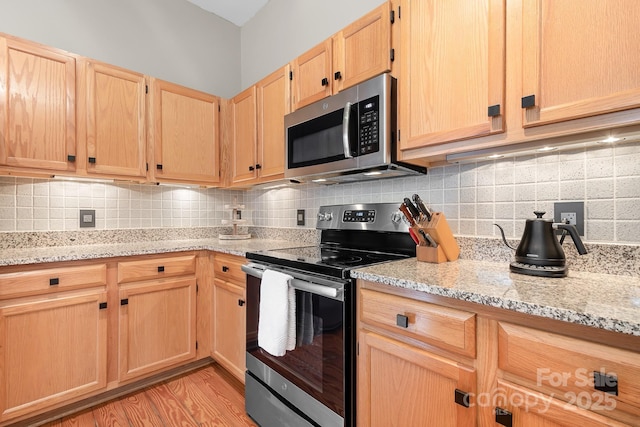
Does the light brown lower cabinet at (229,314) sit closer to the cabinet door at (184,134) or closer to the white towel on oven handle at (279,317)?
the white towel on oven handle at (279,317)

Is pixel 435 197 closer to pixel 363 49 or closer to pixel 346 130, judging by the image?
pixel 346 130

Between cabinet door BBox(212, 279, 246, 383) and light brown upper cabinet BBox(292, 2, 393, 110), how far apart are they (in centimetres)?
125

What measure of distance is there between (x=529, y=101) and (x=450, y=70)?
1.09 ft

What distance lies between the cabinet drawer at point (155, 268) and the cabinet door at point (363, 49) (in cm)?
148

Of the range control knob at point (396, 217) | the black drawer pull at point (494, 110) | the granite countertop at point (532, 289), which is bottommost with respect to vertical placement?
the granite countertop at point (532, 289)

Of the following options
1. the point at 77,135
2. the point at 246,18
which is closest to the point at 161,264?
the point at 77,135

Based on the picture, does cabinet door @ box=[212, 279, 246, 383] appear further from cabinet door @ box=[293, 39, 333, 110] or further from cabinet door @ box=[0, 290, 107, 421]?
cabinet door @ box=[293, 39, 333, 110]

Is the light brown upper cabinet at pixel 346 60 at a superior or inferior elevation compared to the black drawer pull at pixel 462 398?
superior

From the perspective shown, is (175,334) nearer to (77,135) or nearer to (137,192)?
(137,192)

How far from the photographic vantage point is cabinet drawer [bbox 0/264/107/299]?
1.49 meters

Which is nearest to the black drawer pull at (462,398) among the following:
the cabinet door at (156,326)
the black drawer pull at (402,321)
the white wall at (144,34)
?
the black drawer pull at (402,321)

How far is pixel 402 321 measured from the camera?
1004mm

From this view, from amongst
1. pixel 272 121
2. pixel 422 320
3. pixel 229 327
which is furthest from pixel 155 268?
pixel 422 320

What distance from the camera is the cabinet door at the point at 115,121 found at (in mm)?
1930
